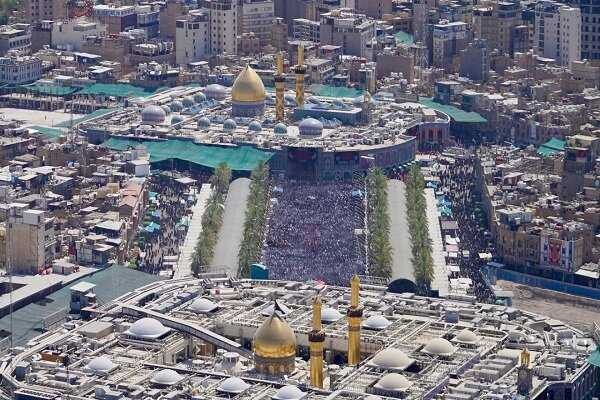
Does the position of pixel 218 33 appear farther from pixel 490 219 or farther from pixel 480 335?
pixel 480 335

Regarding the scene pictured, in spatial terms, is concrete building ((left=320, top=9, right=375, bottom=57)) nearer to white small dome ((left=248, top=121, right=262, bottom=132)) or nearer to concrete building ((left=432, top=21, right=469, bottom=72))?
concrete building ((left=432, top=21, right=469, bottom=72))

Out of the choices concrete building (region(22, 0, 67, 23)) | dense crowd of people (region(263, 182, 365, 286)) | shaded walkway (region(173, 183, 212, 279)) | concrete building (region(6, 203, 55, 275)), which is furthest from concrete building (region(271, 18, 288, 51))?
concrete building (region(6, 203, 55, 275))

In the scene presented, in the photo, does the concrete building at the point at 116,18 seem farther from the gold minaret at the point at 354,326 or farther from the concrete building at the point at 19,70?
the gold minaret at the point at 354,326

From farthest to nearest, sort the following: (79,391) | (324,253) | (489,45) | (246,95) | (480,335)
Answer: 1. (489,45)
2. (246,95)
3. (324,253)
4. (480,335)
5. (79,391)

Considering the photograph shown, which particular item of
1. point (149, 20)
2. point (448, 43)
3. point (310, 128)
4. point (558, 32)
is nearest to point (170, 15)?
point (149, 20)

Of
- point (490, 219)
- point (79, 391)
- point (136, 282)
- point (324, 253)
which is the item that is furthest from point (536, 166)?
point (79, 391)

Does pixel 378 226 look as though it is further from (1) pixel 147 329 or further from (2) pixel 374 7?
(2) pixel 374 7
